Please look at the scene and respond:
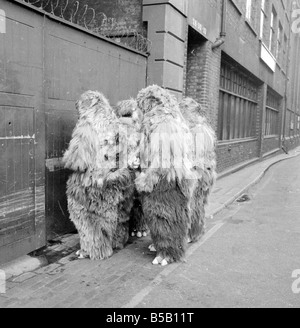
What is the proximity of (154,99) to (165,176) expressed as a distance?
37.9 inches

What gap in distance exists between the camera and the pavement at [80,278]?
357 cm

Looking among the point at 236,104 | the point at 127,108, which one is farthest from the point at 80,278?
the point at 236,104

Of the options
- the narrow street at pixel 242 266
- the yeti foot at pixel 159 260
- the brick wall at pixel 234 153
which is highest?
the brick wall at pixel 234 153

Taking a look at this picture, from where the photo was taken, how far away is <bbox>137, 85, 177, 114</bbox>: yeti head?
14.9ft

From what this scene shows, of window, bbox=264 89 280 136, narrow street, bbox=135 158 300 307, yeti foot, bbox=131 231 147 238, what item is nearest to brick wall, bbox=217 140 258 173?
window, bbox=264 89 280 136

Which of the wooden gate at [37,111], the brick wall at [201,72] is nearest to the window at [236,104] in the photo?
the brick wall at [201,72]

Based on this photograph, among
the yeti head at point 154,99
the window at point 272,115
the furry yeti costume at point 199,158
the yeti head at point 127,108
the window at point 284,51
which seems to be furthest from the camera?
the window at point 284,51

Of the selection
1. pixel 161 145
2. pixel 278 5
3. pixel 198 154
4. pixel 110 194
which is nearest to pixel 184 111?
pixel 198 154

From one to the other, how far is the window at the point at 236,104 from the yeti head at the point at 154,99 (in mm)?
7474

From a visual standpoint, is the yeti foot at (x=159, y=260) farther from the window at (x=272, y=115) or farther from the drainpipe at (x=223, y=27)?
the window at (x=272, y=115)

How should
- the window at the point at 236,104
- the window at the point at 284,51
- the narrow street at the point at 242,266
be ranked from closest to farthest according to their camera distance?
the narrow street at the point at 242,266, the window at the point at 236,104, the window at the point at 284,51

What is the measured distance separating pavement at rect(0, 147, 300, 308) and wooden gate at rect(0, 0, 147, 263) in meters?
0.24

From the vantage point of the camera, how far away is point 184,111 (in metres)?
5.39
